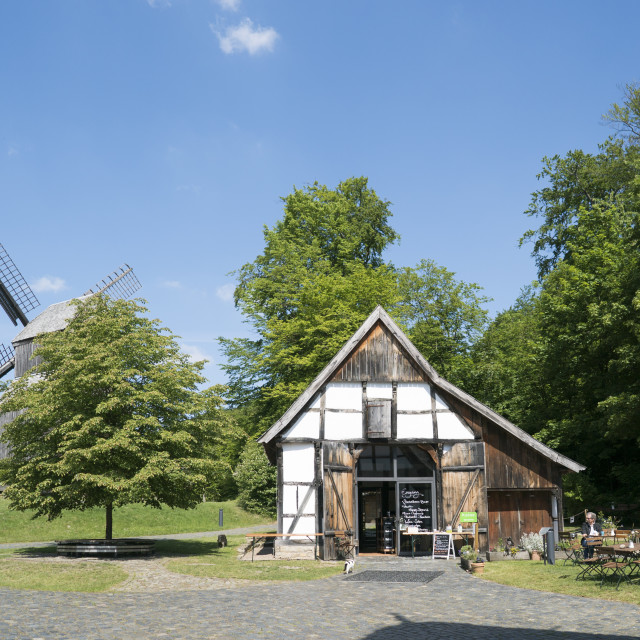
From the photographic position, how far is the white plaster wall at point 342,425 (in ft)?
81.2

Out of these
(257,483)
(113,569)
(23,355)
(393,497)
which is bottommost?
(113,569)

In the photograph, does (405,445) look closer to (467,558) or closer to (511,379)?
(467,558)

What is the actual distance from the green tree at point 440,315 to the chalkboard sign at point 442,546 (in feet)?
60.2

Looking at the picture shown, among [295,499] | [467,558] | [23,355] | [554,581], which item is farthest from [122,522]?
[554,581]

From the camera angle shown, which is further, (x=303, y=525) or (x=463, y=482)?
(x=463, y=482)

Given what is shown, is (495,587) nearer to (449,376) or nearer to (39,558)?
(39,558)

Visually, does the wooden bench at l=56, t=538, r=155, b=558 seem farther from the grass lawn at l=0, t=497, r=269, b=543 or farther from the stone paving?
the grass lawn at l=0, t=497, r=269, b=543

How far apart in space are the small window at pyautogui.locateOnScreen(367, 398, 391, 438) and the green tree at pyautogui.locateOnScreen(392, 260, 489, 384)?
54.9ft

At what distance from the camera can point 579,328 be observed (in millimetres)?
34188

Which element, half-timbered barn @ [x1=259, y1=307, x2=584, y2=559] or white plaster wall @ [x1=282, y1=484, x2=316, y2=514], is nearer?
half-timbered barn @ [x1=259, y1=307, x2=584, y2=559]

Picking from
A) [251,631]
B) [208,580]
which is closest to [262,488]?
[208,580]

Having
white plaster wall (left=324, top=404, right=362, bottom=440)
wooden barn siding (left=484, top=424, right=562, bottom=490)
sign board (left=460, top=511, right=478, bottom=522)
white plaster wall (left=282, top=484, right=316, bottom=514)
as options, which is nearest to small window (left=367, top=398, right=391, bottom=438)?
white plaster wall (left=324, top=404, right=362, bottom=440)

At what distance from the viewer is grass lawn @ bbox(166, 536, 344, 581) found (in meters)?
18.9

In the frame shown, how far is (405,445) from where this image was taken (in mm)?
25312
